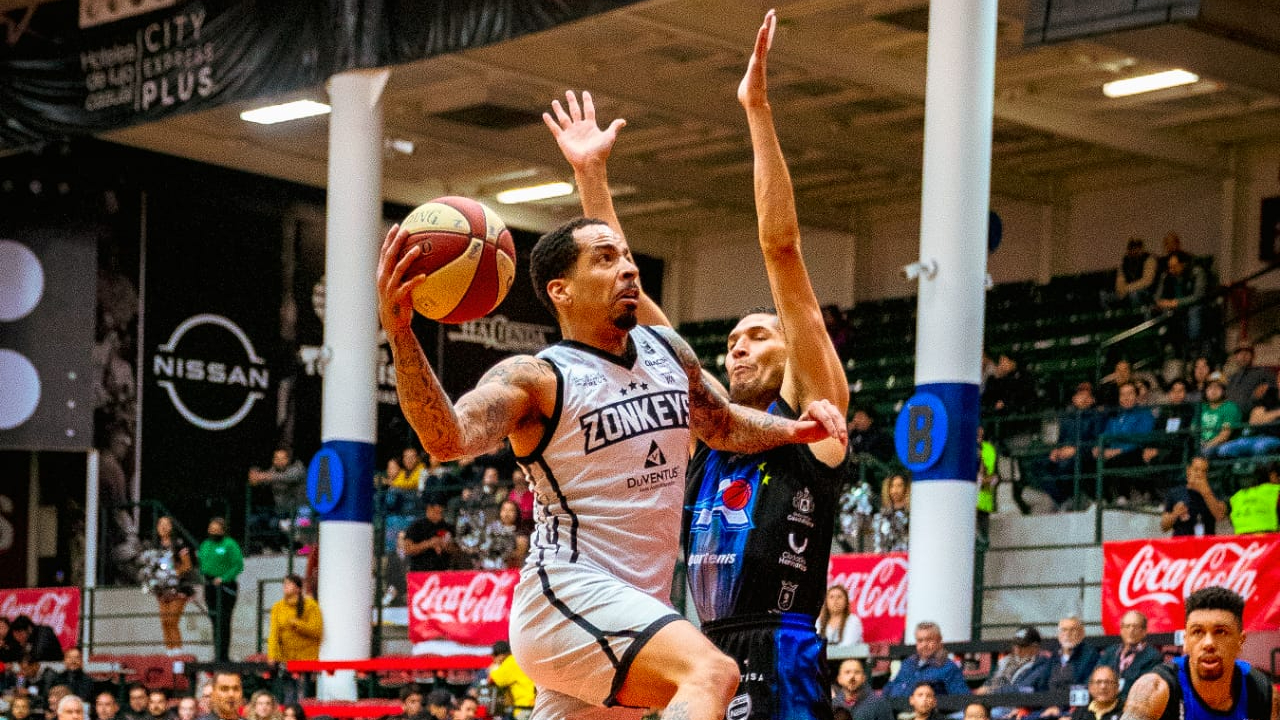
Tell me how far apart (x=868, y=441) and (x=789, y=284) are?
13.3 m

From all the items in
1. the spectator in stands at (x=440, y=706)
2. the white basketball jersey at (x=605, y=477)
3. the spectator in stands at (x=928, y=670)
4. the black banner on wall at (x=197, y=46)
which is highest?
the black banner on wall at (x=197, y=46)

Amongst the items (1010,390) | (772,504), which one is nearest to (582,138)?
(772,504)

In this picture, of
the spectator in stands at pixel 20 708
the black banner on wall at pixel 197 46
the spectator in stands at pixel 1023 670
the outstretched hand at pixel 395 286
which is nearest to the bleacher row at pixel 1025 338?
the black banner on wall at pixel 197 46

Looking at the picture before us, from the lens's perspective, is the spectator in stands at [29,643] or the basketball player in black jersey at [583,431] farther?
the spectator in stands at [29,643]

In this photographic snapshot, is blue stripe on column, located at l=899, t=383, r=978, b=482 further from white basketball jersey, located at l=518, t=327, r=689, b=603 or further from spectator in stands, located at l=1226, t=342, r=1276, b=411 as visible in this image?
white basketball jersey, located at l=518, t=327, r=689, b=603

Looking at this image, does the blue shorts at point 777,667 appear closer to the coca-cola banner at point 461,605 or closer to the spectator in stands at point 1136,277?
the coca-cola banner at point 461,605

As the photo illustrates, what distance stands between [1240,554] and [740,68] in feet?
34.5

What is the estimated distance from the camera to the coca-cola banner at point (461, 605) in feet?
56.1

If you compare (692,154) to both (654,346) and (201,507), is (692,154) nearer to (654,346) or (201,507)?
(201,507)

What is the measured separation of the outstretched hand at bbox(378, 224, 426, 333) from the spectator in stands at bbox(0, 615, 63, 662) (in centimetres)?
1652

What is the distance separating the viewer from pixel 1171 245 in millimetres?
22469

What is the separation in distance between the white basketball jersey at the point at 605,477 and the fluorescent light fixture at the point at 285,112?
17667 millimetres

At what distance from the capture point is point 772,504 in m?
5.99

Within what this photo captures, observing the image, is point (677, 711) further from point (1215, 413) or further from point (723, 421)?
point (1215, 413)
